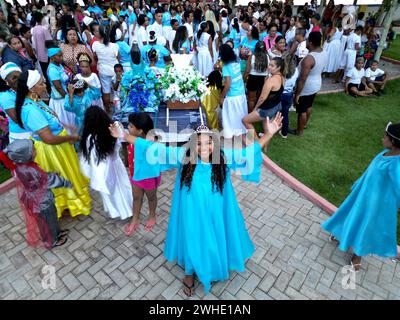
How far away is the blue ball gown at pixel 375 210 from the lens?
3009 mm

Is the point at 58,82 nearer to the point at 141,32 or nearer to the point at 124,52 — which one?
the point at 124,52

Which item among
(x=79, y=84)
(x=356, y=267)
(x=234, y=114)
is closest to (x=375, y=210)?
(x=356, y=267)

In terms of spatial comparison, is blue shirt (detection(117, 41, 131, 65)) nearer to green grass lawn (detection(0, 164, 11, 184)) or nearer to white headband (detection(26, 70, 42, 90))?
green grass lawn (detection(0, 164, 11, 184))

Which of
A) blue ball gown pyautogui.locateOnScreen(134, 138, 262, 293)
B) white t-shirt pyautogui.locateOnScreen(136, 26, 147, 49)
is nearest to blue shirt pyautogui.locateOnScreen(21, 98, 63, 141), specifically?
blue ball gown pyautogui.locateOnScreen(134, 138, 262, 293)

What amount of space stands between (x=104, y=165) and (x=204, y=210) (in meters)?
1.72

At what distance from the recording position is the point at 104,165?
377cm

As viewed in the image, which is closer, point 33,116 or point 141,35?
point 33,116

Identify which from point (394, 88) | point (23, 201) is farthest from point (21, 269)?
point (394, 88)

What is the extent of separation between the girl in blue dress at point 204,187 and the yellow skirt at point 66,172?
137cm

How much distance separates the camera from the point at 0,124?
4.79 m

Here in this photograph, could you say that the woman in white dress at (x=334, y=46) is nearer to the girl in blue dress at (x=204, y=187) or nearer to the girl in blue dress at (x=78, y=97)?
the girl in blue dress at (x=78, y=97)

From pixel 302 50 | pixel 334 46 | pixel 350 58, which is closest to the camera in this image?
pixel 302 50

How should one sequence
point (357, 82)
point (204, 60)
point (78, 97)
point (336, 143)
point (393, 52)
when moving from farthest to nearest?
point (393, 52) < point (357, 82) < point (204, 60) < point (336, 143) < point (78, 97)

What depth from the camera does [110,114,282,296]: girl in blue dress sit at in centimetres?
274
